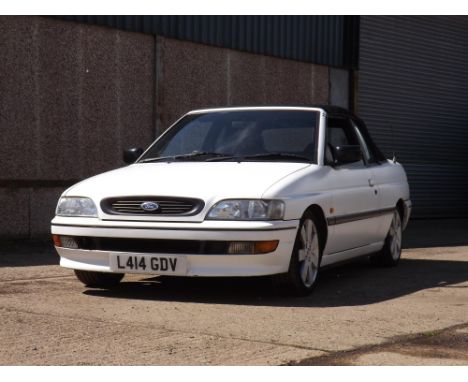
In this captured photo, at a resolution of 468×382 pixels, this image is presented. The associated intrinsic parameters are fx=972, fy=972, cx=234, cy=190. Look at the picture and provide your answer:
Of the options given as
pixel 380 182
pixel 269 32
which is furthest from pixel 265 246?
pixel 269 32

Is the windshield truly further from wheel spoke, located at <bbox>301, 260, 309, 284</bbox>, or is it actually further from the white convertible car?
wheel spoke, located at <bbox>301, 260, 309, 284</bbox>

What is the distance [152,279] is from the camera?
816cm

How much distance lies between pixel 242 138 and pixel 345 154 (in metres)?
0.84

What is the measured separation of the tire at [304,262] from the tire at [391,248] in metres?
2.14

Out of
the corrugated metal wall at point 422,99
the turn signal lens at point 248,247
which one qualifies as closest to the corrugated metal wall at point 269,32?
the corrugated metal wall at point 422,99

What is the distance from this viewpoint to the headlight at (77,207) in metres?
7.02

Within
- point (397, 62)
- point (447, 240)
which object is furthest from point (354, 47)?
point (447, 240)

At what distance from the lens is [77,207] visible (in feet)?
23.3

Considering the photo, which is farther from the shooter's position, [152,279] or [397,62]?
[397,62]

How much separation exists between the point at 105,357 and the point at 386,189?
491 centimetres

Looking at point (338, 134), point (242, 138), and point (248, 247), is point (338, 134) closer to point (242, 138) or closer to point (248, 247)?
point (242, 138)

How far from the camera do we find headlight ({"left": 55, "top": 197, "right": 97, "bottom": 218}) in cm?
702
